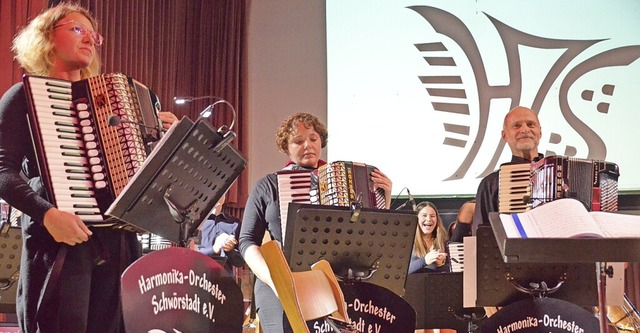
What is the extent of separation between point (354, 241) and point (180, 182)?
3.02ft

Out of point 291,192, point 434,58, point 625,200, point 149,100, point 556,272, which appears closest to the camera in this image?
point 149,100

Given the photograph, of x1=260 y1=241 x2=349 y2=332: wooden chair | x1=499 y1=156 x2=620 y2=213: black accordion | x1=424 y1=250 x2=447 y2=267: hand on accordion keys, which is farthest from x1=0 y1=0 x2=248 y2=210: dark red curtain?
x1=260 y1=241 x2=349 y2=332: wooden chair

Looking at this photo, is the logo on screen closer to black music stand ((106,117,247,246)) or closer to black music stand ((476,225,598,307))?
black music stand ((476,225,598,307))

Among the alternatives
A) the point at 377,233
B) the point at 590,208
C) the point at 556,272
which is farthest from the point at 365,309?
the point at 590,208

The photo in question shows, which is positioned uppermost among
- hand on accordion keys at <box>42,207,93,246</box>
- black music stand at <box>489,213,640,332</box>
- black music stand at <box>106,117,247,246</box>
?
black music stand at <box>106,117,247,246</box>

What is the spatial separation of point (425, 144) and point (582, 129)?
1467 millimetres

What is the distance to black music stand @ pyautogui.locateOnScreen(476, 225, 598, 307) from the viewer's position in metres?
3.29

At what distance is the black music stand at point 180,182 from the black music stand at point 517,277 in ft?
3.96

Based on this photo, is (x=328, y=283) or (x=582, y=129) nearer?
(x=328, y=283)

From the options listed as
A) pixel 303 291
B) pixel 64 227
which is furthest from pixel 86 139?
pixel 303 291

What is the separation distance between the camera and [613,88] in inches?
272

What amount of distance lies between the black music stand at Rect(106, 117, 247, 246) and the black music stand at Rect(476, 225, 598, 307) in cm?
121

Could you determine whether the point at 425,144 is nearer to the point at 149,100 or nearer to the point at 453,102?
the point at 453,102

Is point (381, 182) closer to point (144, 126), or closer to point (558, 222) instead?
point (558, 222)
